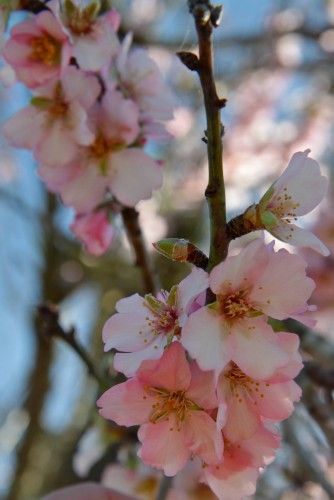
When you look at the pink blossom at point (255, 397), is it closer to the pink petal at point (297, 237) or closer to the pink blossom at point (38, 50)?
the pink petal at point (297, 237)

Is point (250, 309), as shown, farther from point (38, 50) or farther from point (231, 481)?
point (38, 50)

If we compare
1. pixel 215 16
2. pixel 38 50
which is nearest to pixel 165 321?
pixel 215 16

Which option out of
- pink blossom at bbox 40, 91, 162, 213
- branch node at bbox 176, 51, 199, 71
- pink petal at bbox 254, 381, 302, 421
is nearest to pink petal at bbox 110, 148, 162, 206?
pink blossom at bbox 40, 91, 162, 213

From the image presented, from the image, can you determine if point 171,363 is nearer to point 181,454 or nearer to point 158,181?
point 181,454

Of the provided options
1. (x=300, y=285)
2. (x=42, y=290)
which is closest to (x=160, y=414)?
(x=300, y=285)

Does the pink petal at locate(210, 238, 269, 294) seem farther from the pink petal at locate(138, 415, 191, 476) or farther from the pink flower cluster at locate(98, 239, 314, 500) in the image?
the pink petal at locate(138, 415, 191, 476)

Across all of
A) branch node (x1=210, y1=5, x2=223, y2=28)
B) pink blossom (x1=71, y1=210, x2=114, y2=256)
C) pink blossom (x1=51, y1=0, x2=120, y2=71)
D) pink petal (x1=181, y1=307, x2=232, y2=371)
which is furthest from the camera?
pink blossom (x1=71, y1=210, x2=114, y2=256)
